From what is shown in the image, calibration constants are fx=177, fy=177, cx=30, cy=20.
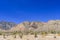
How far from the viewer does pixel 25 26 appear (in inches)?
2469

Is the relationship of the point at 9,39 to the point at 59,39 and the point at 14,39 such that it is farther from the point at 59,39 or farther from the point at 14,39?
the point at 59,39

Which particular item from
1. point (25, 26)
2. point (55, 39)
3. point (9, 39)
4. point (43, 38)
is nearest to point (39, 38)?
point (43, 38)

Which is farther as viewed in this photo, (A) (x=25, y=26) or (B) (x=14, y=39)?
(A) (x=25, y=26)

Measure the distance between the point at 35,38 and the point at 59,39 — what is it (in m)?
2.88

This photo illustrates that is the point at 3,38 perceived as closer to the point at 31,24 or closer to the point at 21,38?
the point at 21,38

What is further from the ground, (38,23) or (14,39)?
(38,23)

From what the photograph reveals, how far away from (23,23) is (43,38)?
4238 centimetres

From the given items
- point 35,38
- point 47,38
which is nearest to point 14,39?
point 35,38

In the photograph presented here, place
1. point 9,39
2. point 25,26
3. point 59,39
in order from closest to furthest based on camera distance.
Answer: point 59,39 → point 9,39 → point 25,26

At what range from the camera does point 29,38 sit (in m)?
21.1

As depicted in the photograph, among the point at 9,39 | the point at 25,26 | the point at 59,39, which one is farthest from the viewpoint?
the point at 25,26

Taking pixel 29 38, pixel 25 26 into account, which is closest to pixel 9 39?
pixel 29 38

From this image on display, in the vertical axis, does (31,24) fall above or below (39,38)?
above

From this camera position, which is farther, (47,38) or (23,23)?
(23,23)
